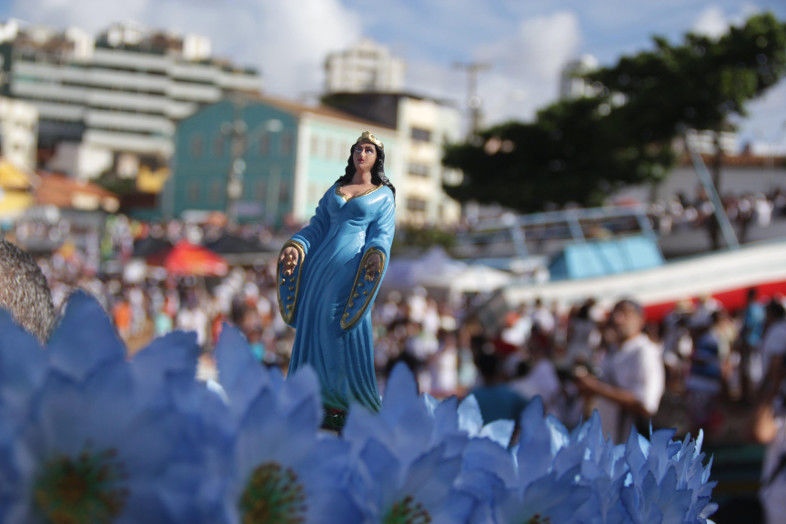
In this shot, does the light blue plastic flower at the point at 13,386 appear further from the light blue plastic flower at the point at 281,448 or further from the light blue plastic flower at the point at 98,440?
the light blue plastic flower at the point at 281,448

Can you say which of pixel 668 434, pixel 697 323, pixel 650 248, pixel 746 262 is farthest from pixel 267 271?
pixel 668 434

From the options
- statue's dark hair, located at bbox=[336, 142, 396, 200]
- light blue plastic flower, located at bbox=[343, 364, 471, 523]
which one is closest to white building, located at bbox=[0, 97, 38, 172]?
statue's dark hair, located at bbox=[336, 142, 396, 200]

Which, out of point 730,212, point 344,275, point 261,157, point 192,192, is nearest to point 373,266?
point 344,275

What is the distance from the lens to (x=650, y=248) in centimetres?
1823

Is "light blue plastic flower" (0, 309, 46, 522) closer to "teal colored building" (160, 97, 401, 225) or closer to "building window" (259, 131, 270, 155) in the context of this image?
"teal colored building" (160, 97, 401, 225)

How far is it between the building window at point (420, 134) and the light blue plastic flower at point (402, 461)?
57336 millimetres

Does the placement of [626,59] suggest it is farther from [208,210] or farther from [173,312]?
[208,210]

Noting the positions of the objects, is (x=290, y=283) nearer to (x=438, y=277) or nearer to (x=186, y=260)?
(x=438, y=277)

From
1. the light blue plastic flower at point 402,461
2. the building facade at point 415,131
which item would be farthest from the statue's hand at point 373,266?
the building facade at point 415,131

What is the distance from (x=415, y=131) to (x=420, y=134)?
1.41 ft

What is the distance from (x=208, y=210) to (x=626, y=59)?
118 ft

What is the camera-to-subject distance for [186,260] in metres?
18.1

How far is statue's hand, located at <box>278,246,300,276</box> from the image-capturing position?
197 centimetres

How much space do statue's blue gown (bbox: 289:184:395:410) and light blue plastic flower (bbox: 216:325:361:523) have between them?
954 mm
